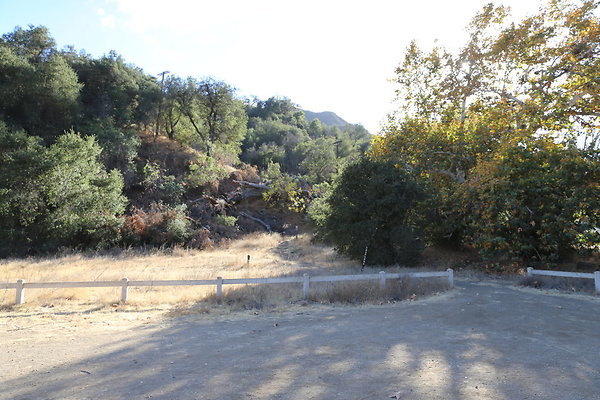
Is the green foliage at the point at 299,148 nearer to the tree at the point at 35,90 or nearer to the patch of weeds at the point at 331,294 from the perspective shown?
the tree at the point at 35,90

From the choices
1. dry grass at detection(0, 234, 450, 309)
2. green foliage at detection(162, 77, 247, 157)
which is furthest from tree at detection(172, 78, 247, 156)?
dry grass at detection(0, 234, 450, 309)

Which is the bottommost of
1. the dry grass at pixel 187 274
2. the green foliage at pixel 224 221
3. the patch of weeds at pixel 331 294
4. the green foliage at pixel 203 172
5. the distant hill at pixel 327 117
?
the dry grass at pixel 187 274

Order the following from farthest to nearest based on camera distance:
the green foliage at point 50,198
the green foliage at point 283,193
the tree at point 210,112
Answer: the tree at point 210,112 < the green foliage at point 283,193 < the green foliage at point 50,198

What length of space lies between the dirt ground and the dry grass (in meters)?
0.97

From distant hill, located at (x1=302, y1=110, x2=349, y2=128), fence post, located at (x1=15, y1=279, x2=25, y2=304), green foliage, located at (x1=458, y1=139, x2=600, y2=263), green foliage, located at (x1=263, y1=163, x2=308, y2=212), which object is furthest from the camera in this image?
distant hill, located at (x1=302, y1=110, x2=349, y2=128)

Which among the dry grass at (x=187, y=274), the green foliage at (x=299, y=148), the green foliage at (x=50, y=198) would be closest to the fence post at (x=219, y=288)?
the dry grass at (x=187, y=274)

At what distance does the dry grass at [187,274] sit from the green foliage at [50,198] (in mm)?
2833

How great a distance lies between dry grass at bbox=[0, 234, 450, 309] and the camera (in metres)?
10.3

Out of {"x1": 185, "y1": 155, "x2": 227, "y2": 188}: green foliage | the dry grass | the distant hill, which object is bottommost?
the dry grass

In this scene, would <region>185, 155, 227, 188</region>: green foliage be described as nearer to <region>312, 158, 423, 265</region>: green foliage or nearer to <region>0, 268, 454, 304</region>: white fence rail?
<region>312, 158, 423, 265</region>: green foliage

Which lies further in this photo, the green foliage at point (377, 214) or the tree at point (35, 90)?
the tree at point (35, 90)

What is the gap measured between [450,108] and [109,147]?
25.0m

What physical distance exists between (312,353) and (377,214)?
1103 centimetres

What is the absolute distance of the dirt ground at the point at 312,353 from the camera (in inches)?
170
